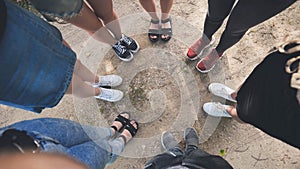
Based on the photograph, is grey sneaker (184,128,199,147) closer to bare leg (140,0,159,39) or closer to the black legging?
the black legging

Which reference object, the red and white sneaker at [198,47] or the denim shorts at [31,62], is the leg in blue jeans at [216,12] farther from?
the denim shorts at [31,62]

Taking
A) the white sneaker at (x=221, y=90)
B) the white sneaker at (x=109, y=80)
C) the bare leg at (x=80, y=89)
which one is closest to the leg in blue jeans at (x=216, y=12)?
the white sneaker at (x=221, y=90)

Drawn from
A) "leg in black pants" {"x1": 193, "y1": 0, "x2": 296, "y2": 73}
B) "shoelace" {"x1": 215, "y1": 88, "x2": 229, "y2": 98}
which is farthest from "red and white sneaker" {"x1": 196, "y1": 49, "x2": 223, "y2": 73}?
"shoelace" {"x1": 215, "y1": 88, "x2": 229, "y2": 98}

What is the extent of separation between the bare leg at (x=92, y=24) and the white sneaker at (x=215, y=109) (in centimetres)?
68

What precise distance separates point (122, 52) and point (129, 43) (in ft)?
0.24

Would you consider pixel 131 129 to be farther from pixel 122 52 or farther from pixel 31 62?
pixel 31 62

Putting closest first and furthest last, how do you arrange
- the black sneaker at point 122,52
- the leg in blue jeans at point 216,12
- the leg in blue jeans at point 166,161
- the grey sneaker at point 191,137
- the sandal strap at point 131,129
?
1. the leg in blue jeans at point 166,161
2. the leg in blue jeans at point 216,12
3. the grey sneaker at point 191,137
4. the sandal strap at point 131,129
5. the black sneaker at point 122,52

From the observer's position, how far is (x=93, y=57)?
2.12 m

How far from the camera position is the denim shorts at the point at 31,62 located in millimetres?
1062

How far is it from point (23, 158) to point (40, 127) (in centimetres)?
26

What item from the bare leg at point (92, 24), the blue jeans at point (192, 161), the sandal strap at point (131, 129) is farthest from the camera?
the sandal strap at point (131, 129)

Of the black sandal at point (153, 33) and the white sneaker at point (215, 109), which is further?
the black sandal at point (153, 33)

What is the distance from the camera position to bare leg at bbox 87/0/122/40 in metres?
1.61

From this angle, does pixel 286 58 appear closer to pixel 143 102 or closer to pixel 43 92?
pixel 43 92
